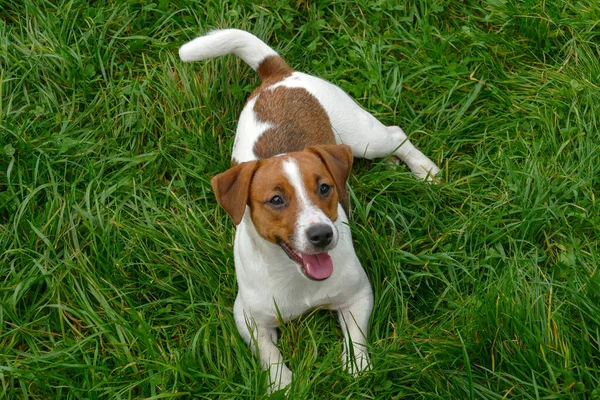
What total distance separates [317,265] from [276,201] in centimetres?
43

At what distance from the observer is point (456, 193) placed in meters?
5.40

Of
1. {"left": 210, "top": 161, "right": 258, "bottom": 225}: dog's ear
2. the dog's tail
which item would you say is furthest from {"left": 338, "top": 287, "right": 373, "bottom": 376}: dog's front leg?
the dog's tail

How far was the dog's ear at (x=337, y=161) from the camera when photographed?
4.42 meters

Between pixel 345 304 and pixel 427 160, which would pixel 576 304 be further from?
pixel 427 160

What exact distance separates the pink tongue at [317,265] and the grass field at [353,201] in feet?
1.66

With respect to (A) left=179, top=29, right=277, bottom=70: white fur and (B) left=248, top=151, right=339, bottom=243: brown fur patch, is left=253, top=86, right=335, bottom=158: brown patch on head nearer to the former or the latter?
(A) left=179, top=29, right=277, bottom=70: white fur

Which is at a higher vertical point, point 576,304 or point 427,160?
point 576,304

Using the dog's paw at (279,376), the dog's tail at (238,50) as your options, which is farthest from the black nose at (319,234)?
the dog's tail at (238,50)

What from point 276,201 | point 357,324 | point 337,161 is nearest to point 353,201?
point 337,161

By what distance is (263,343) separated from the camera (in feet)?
15.3

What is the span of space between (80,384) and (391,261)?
2.01m

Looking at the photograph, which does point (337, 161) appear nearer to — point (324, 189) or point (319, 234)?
point (324, 189)

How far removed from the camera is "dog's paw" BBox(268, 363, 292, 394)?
4.43 meters

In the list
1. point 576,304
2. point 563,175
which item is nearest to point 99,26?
point 563,175
